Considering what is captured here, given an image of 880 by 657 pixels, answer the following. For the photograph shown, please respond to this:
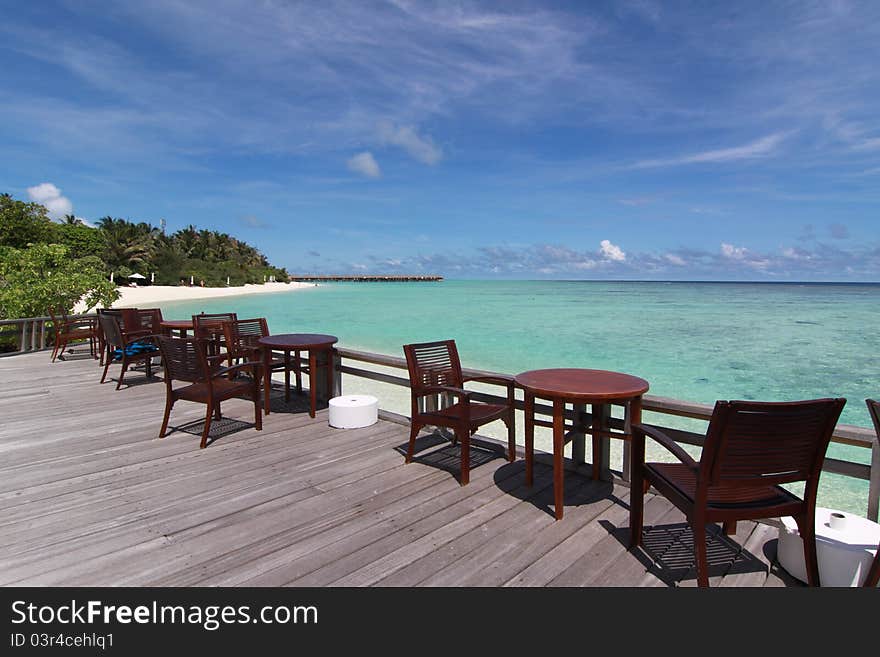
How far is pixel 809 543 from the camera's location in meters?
1.87

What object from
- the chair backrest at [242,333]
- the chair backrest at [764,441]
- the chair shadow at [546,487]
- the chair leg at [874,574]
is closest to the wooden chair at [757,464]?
the chair backrest at [764,441]

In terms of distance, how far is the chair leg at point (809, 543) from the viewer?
1850 mm

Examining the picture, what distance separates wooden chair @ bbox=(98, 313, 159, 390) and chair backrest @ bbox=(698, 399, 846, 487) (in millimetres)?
5687

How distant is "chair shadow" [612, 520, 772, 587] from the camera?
2045 millimetres

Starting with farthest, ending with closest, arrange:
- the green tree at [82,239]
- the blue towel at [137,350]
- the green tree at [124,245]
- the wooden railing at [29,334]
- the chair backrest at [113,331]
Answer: the green tree at [124,245] → the green tree at [82,239] → the wooden railing at [29,334] → the blue towel at [137,350] → the chair backrest at [113,331]

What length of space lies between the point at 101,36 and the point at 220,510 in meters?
12.4

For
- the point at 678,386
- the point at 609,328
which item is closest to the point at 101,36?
the point at 678,386

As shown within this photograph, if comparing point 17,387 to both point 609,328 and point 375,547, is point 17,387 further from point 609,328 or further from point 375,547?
point 609,328

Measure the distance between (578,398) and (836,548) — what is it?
119cm

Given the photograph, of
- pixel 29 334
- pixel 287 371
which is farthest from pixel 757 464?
pixel 29 334

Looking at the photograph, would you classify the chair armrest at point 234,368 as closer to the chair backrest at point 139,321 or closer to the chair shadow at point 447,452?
the chair shadow at point 447,452

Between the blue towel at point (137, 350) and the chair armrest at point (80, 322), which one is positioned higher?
the chair armrest at point (80, 322)

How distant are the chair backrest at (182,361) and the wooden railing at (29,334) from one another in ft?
20.5

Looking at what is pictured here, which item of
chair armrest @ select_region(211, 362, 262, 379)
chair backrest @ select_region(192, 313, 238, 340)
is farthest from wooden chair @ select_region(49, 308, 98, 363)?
chair armrest @ select_region(211, 362, 262, 379)
